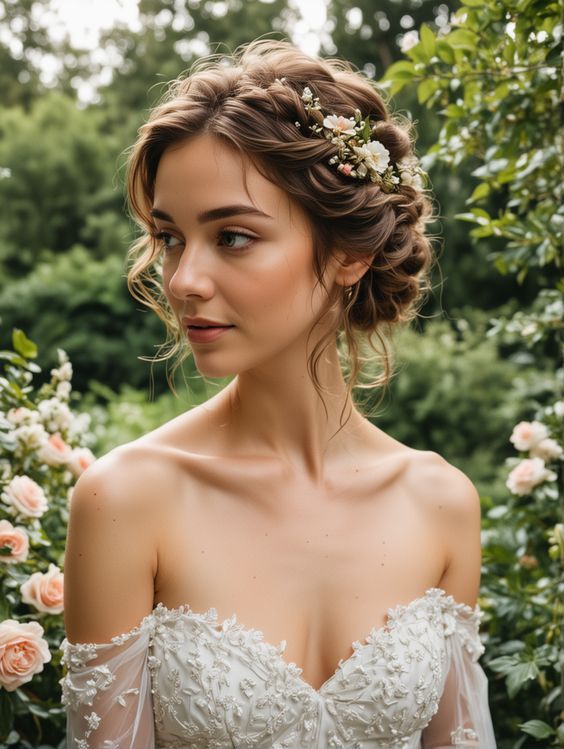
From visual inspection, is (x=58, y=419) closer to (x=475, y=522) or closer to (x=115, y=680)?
(x=115, y=680)

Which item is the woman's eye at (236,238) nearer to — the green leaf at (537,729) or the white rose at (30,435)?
the white rose at (30,435)

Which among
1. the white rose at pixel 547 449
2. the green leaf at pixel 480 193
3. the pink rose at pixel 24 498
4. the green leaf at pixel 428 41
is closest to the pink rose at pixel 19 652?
the pink rose at pixel 24 498

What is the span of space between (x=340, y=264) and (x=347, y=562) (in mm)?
650

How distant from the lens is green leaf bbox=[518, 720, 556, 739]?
6.56 ft

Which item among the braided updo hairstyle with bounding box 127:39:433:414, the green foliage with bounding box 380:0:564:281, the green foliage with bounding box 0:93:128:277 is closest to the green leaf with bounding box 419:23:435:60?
the green foliage with bounding box 380:0:564:281

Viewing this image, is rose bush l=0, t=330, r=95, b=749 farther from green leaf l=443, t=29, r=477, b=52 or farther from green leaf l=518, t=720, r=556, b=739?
green leaf l=443, t=29, r=477, b=52

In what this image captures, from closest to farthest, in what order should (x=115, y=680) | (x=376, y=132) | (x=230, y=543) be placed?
(x=115, y=680), (x=230, y=543), (x=376, y=132)

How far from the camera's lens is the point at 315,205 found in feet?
5.92

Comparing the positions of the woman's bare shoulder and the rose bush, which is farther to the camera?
the woman's bare shoulder

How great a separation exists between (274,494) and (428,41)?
129cm

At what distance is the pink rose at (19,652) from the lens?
6.06 ft

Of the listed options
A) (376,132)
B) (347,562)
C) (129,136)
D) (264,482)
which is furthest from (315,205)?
(129,136)

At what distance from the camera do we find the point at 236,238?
68.3 inches

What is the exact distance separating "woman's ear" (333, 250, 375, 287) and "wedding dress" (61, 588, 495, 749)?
0.76 m
